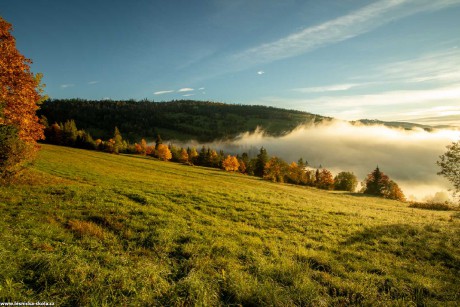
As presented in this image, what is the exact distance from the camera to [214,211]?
1762 cm

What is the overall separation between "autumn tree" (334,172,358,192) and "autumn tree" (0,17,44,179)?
13314cm

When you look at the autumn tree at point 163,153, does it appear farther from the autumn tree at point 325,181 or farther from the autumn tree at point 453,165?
the autumn tree at point 453,165

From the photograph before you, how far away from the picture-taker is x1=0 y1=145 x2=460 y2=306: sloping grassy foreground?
604cm

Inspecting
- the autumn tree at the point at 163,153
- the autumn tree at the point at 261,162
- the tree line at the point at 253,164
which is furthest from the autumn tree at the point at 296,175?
the autumn tree at the point at 163,153

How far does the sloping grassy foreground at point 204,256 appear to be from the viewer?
19.8 ft

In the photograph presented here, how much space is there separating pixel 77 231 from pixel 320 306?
10.6m

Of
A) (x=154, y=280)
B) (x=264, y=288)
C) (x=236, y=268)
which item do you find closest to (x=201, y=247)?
(x=236, y=268)

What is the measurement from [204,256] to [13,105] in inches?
873

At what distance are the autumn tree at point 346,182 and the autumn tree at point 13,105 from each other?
5242 inches

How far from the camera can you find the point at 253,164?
12306cm

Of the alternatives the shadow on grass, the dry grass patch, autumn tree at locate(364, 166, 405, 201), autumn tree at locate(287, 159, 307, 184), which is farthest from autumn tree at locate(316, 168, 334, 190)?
the dry grass patch

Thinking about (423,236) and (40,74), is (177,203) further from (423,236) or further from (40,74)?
(40,74)

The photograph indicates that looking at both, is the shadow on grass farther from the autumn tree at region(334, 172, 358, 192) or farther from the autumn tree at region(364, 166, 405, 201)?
the autumn tree at region(334, 172, 358, 192)

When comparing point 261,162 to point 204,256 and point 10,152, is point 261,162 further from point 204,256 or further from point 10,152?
point 204,256
